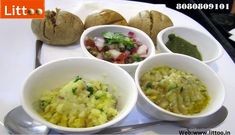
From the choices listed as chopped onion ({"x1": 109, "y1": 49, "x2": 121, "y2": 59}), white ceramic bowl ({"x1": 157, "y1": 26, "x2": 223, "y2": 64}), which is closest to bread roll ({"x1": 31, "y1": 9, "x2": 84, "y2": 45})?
chopped onion ({"x1": 109, "y1": 49, "x2": 121, "y2": 59})

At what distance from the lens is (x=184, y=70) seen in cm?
72

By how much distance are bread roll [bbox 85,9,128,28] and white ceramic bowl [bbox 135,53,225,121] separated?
0.20 m

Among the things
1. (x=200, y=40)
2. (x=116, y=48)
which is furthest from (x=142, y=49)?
(x=200, y=40)

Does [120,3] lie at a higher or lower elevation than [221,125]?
higher

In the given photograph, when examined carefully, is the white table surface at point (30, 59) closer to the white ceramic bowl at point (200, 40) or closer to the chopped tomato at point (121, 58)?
the white ceramic bowl at point (200, 40)

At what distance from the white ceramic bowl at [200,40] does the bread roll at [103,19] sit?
12 centimetres

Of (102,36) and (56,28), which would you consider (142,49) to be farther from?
(56,28)

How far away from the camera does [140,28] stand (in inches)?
33.1

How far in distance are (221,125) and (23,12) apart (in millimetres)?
557

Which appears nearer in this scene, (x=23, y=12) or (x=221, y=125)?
(x=221, y=125)

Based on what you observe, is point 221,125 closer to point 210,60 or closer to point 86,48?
point 210,60

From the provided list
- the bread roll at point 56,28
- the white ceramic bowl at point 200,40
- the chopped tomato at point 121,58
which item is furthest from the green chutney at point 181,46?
the bread roll at point 56,28

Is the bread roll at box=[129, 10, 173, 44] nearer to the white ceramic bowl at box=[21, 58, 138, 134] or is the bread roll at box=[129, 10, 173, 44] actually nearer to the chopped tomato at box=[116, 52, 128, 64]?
the chopped tomato at box=[116, 52, 128, 64]

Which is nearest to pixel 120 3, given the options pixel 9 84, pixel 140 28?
pixel 140 28
